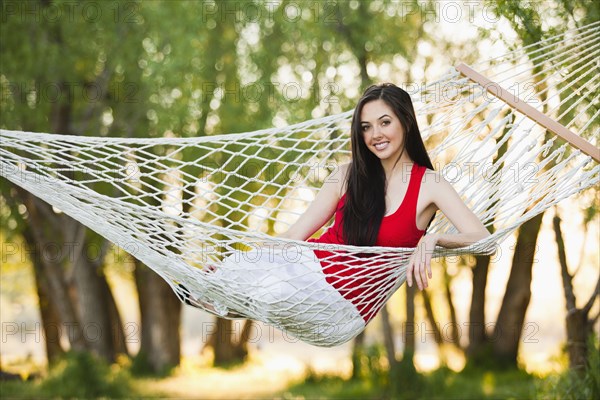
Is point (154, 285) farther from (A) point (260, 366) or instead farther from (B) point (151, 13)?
(B) point (151, 13)

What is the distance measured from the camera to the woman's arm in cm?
185

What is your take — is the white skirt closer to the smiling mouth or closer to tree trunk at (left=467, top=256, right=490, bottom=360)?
the smiling mouth

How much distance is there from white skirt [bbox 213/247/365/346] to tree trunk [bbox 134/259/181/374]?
16.4 feet

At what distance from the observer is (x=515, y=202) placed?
2248mm

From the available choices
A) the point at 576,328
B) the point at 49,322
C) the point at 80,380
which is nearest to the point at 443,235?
the point at 576,328

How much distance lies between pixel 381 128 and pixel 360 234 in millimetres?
308

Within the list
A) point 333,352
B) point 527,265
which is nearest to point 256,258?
point 527,265

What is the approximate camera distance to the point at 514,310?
600 centimetres

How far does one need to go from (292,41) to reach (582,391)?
140 inches

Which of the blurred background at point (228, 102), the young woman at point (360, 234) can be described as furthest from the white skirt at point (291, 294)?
the blurred background at point (228, 102)

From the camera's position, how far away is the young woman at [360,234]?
6.60ft

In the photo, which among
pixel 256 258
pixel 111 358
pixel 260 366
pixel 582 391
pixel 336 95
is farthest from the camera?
pixel 260 366

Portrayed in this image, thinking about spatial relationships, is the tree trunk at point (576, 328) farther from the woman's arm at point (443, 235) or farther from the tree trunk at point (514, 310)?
the tree trunk at point (514, 310)

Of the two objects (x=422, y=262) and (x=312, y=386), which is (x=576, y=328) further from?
(x=312, y=386)
